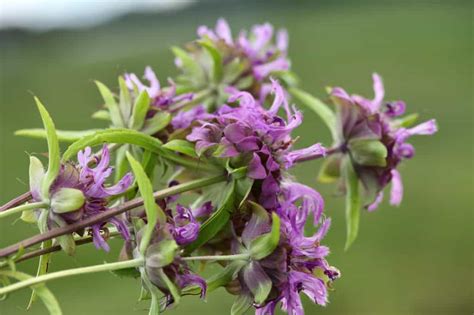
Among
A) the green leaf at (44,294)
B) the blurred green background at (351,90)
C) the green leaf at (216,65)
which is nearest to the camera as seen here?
the green leaf at (44,294)

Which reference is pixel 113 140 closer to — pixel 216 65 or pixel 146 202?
pixel 146 202

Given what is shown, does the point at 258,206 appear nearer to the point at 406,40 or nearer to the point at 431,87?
the point at 431,87

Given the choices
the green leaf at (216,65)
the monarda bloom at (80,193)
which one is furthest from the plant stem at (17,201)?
the green leaf at (216,65)

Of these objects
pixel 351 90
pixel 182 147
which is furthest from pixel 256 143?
pixel 351 90

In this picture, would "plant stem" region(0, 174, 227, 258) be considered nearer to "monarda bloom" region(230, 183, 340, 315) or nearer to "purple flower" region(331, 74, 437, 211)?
"monarda bloom" region(230, 183, 340, 315)

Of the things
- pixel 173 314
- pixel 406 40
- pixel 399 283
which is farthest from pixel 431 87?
pixel 173 314

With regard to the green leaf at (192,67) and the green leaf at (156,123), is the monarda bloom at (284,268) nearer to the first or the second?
the green leaf at (156,123)
